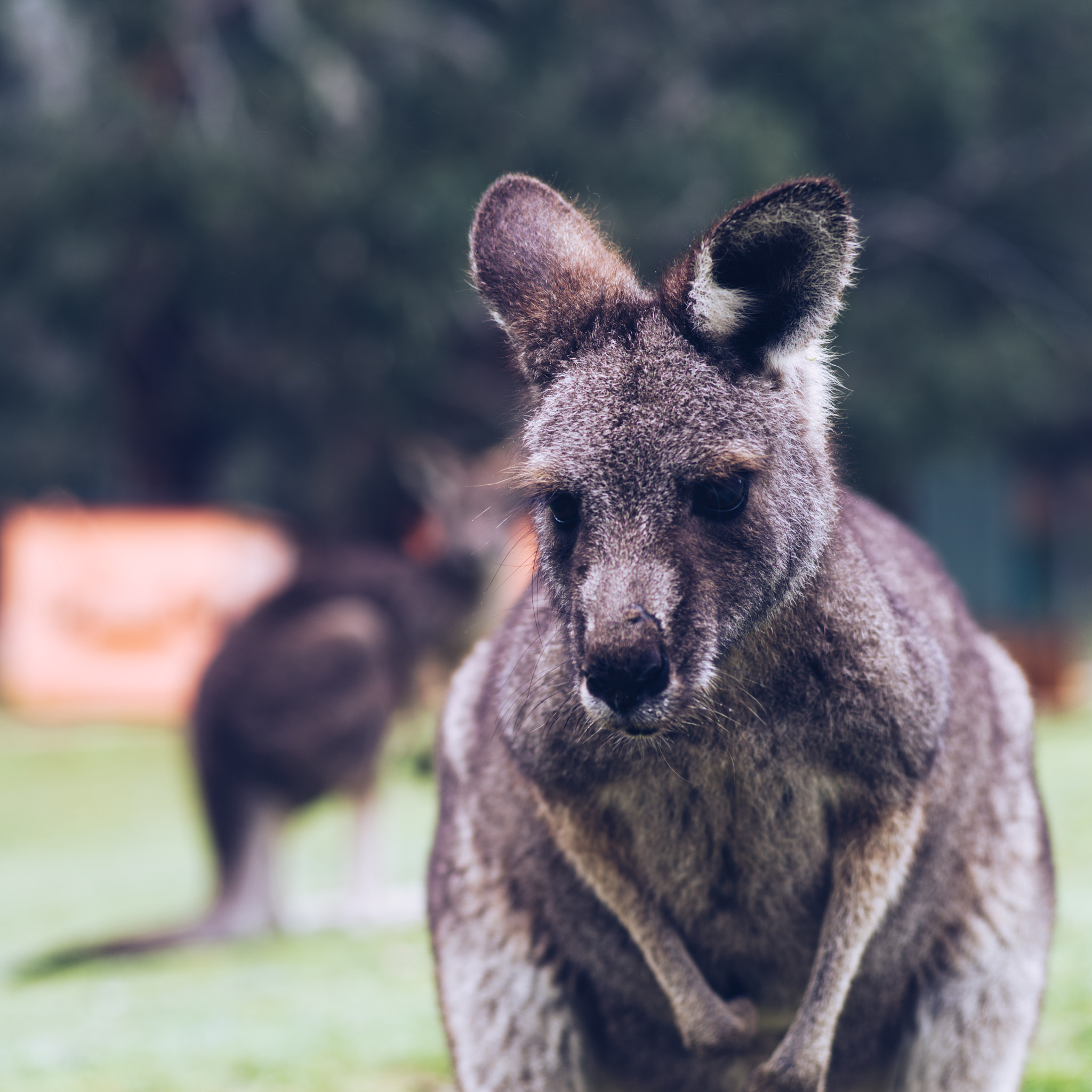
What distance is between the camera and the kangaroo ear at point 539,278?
85.0 inches

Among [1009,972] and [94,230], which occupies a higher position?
[94,230]

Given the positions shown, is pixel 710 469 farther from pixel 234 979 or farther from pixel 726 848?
pixel 234 979

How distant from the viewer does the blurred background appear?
11.2 m

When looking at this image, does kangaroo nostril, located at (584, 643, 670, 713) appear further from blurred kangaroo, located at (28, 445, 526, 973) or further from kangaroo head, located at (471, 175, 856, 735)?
blurred kangaroo, located at (28, 445, 526, 973)

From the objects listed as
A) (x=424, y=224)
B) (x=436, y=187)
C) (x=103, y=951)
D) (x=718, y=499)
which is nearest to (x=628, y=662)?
(x=718, y=499)

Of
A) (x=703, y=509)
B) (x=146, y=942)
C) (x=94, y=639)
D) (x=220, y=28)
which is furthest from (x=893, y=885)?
(x=220, y=28)

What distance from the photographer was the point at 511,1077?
7.89 ft

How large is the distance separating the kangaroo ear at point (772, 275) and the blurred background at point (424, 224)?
593 centimetres

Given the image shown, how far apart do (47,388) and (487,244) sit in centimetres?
1720

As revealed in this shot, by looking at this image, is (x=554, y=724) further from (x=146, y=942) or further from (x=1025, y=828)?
(x=146, y=942)

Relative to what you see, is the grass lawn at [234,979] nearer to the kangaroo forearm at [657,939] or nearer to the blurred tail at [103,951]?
the blurred tail at [103,951]

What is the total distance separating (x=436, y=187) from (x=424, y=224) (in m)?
0.36

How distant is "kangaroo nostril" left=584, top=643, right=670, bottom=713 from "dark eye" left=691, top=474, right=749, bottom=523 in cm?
23

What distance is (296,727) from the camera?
604 cm
